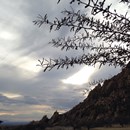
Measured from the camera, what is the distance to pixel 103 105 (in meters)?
10.1

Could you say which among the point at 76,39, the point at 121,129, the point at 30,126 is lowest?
the point at 121,129

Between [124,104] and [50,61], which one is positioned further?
[124,104]

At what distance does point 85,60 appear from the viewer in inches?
359

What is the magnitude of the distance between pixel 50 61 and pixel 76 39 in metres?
1.07

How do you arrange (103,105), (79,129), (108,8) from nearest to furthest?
(108,8) → (103,105) → (79,129)

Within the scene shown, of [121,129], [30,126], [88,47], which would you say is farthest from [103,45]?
[30,126]

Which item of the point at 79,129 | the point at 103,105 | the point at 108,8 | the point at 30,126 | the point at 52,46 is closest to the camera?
the point at 108,8

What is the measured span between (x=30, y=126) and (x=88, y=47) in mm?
6804

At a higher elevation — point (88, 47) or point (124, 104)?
point (88, 47)

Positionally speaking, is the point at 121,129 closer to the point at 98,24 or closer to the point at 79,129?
the point at 79,129

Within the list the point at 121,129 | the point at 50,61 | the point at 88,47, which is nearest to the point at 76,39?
the point at 88,47

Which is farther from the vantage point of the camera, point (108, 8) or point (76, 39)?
point (76, 39)

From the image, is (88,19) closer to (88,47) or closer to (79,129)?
(88,47)

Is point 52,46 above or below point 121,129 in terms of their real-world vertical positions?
above
